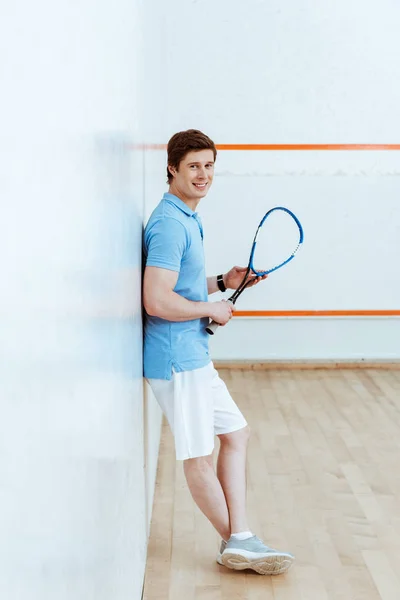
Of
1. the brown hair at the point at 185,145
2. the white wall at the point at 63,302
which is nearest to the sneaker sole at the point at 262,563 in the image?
the white wall at the point at 63,302

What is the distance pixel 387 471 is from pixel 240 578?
106cm

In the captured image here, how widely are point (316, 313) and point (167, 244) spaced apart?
300cm

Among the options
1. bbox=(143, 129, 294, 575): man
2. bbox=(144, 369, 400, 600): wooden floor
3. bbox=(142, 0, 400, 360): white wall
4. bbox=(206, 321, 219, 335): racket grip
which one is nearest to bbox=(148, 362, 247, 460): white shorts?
bbox=(143, 129, 294, 575): man

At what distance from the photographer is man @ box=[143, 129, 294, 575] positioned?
2.32m

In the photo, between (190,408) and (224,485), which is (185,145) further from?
(224,485)

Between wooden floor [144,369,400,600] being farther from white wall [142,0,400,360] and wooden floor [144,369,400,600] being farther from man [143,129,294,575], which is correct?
white wall [142,0,400,360]

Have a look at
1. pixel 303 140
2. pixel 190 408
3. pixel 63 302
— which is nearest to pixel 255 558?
pixel 190 408

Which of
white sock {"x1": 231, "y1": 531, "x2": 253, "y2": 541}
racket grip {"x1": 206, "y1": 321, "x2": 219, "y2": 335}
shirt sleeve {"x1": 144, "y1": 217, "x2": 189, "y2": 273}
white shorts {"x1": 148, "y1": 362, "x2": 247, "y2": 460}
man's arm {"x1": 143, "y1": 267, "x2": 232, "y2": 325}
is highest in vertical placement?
shirt sleeve {"x1": 144, "y1": 217, "x2": 189, "y2": 273}

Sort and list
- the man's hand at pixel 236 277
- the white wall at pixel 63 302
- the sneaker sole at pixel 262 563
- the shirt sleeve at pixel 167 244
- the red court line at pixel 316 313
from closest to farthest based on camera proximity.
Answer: the white wall at pixel 63 302 → the shirt sleeve at pixel 167 244 → the sneaker sole at pixel 262 563 → the man's hand at pixel 236 277 → the red court line at pixel 316 313

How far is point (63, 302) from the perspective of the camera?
3.18ft

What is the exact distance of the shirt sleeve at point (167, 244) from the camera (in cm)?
229

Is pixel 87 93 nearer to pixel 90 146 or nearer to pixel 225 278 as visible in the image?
pixel 90 146

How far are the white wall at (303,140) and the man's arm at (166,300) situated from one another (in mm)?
2717

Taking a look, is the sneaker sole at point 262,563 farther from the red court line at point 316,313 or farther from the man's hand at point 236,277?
the red court line at point 316,313
